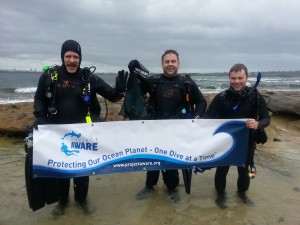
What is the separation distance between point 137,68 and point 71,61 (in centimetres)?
93

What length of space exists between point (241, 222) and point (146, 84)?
7.81 ft

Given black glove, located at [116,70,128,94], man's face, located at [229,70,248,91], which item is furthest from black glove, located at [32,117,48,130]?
man's face, located at [229,70,248,91]

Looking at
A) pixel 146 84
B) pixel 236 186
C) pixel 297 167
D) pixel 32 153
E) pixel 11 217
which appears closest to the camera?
pixel 32 153

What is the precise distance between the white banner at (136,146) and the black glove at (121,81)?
1.69ft

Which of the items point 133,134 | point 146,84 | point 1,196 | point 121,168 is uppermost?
point 146,84

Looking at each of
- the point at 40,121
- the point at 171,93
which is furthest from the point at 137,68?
the point at 40,121

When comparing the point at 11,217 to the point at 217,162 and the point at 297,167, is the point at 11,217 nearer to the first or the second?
the point at 217,162

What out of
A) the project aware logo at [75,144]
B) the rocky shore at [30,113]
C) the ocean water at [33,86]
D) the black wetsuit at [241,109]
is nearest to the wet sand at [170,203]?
the black wetsuit at [241,109]

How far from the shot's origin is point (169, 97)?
4832 mm

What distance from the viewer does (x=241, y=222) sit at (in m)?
4.24

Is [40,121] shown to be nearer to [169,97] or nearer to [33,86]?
[169,97]

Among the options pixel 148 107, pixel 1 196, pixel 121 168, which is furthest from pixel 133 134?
pixel 1 196

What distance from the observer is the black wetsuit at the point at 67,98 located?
4.30 metres

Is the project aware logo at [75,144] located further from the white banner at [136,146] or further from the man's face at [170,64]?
the man's face at [170,64]
